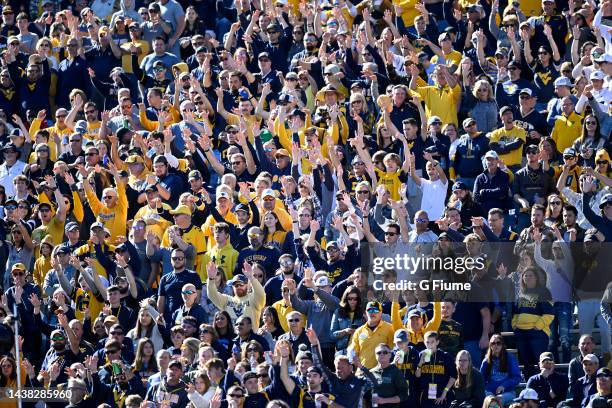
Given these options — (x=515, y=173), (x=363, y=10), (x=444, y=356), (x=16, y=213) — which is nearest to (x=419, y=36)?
(x=363, y=10)

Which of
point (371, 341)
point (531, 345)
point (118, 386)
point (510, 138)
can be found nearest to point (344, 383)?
point (371, 341)

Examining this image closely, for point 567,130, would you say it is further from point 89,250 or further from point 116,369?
point 116,369

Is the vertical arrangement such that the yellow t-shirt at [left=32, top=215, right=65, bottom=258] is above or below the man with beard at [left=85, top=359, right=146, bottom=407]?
above

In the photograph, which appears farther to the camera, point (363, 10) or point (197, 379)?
point (363, 10)

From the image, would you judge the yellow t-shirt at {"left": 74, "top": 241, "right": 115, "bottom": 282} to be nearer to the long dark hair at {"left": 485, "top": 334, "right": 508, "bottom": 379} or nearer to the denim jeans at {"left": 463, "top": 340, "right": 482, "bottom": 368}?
the denim jeans at {"left": 463, "top": 340, "right": 482, "bottom": 368}

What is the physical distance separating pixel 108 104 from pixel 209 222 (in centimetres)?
Answer: 460

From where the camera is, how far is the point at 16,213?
22688 mm

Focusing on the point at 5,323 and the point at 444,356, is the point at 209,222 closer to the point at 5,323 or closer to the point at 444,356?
the point at 5,323

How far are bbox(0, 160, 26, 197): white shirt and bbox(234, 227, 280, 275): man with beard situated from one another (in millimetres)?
4634

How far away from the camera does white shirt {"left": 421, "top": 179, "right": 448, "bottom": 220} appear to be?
2111 centimetres

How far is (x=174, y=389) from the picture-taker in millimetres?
18641

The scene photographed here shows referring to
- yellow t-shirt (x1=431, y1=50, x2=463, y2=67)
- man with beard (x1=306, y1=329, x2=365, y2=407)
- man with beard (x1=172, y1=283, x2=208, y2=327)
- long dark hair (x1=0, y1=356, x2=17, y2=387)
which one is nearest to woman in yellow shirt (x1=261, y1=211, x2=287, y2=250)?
man with beard (x1=172, y1=283, x2=208, y2=327)

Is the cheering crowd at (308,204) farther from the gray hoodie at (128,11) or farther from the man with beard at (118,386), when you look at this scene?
the gray hoodie at (128,11)

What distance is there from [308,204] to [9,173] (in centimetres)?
513
